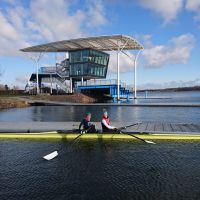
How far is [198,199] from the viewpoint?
9930mm

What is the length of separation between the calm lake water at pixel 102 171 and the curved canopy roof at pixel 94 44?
50356 mm

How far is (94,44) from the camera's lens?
75.6 m

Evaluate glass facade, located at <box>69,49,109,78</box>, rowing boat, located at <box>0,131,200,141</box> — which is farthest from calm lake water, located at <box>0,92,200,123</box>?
glass facade, located at <box>69,49,109,78</box>

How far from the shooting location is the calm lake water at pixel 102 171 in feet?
34.7

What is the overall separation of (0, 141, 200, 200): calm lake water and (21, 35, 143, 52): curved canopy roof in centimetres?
5036

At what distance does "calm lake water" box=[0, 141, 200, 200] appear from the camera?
1058 cm

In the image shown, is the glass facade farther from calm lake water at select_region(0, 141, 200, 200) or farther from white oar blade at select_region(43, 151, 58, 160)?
white oar blade at select_region(43, 151, 58, 160)

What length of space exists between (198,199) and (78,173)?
4806 millimetres

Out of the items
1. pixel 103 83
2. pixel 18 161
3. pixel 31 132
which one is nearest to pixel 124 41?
pixel 103 83

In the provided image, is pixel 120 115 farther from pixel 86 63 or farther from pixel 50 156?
pixel 86 63

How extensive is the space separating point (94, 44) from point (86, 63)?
217 inches

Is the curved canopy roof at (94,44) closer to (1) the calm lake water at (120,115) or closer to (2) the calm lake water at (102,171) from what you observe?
(1) the calm lake water at (120,115)

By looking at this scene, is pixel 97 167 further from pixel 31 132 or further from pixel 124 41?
pixel 124 41

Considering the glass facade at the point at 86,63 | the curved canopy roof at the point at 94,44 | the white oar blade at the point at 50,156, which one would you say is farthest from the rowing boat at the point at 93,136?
the glass facade at the point at 86,63
